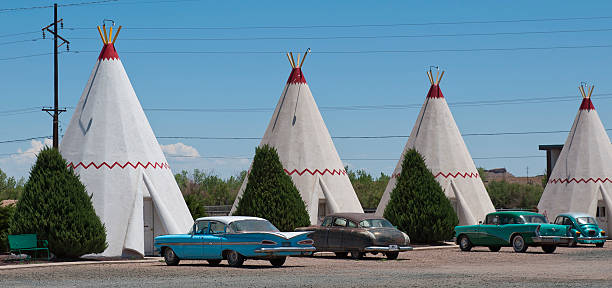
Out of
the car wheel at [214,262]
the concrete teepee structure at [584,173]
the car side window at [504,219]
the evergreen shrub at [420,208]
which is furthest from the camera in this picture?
the concrete teepee structure at [584,173]

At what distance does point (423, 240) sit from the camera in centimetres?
2669

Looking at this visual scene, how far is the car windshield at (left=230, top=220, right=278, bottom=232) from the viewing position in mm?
17234

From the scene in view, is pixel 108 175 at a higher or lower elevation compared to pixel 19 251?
higher

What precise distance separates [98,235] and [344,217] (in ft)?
19.4

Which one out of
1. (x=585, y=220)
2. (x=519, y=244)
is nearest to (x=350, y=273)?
(x=519, y=244)

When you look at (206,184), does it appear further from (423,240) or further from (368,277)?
(368,277)

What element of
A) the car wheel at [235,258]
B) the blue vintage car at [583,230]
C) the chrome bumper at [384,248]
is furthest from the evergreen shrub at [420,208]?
the car wheel at [235,258]

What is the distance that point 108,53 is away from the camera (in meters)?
23.4

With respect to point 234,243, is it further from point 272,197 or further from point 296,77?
point 296,77

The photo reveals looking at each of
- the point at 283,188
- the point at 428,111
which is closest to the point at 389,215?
the point at 283,188

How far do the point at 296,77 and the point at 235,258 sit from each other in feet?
40.7

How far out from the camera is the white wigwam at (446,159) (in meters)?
31.5

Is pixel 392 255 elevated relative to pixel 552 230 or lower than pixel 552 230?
lower

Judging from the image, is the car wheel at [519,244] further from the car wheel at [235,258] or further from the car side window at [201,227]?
the car side window at [201,227]
